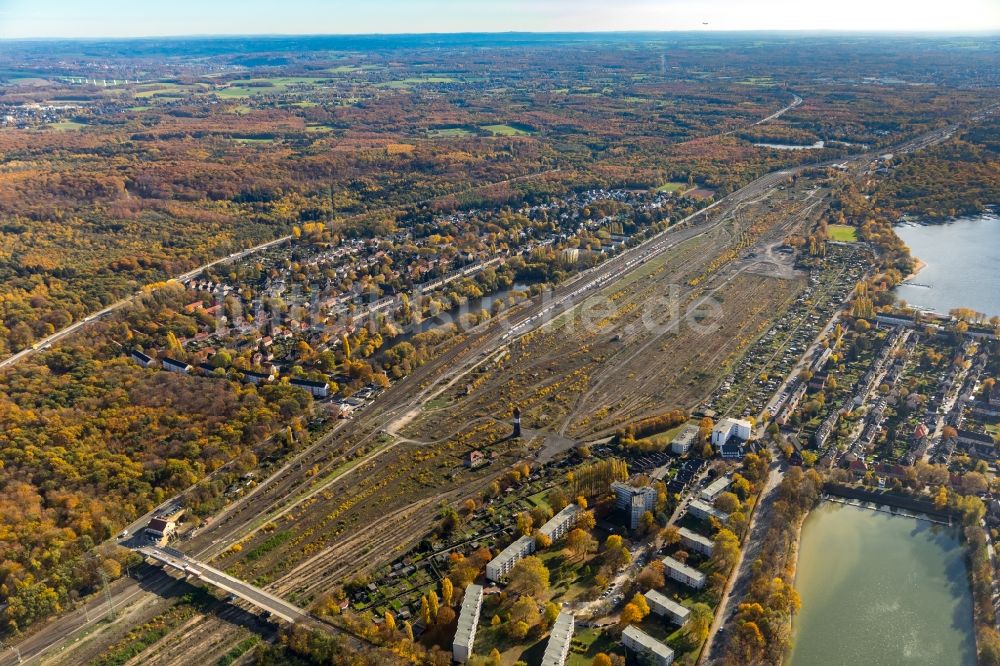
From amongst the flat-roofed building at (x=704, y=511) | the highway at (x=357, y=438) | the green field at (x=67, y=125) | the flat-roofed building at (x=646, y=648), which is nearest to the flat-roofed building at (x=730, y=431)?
the flat-roofed building at (x=704, y=511)

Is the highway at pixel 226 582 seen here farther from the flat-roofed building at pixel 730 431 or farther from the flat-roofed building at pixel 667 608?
the flat-roofed building at pixel 730 431

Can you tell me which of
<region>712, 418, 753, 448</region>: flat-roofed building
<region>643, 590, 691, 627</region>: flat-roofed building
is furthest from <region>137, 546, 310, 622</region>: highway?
<region>712, 418, 753, 448</region>: flat-roofed building

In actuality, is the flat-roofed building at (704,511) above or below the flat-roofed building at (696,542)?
above

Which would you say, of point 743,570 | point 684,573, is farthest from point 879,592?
point 684,573

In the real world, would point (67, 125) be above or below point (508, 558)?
above

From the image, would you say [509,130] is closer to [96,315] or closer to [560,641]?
[96,315]

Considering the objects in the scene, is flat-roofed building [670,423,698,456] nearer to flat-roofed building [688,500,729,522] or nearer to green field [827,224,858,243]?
flat-roofed building [688,500,729,522]
